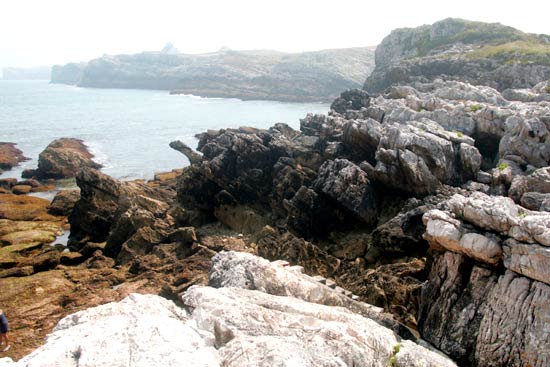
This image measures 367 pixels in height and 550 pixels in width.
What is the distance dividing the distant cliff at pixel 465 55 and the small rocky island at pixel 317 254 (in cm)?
1788

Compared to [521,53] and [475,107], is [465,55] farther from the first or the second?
[475,107]

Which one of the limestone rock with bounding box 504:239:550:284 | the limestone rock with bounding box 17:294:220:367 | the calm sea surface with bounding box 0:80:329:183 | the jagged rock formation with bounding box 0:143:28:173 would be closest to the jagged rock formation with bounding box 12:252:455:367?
the limestone rock with bounding box 17:294:220:367

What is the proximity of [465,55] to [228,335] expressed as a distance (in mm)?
83219

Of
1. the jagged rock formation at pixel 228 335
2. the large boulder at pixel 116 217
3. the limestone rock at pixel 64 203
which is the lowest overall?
the limestone rock at pixel 64 203

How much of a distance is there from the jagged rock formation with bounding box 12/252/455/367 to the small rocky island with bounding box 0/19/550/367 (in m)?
0.05

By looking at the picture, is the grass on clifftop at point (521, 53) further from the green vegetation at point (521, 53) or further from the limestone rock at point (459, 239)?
the limestone rock at point (459, 239)

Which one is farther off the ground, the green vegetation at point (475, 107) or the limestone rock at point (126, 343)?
the green vegetation at point (475, 107)

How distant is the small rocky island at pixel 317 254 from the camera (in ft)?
39.4

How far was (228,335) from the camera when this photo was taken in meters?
11.9

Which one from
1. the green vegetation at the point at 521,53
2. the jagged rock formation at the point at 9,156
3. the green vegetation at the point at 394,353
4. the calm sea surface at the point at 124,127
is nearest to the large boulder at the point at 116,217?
the calm sea surface at the point at 124,127

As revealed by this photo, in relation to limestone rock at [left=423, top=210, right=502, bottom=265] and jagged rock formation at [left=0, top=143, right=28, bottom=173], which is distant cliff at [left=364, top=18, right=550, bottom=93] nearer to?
limestone rock at [left=423, top=210, right=502, bottom=265]

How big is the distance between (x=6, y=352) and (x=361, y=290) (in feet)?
45.3

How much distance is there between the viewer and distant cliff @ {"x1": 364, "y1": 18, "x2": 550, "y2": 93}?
6407 cm

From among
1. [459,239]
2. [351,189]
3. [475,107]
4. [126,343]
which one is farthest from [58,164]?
[459,239]
